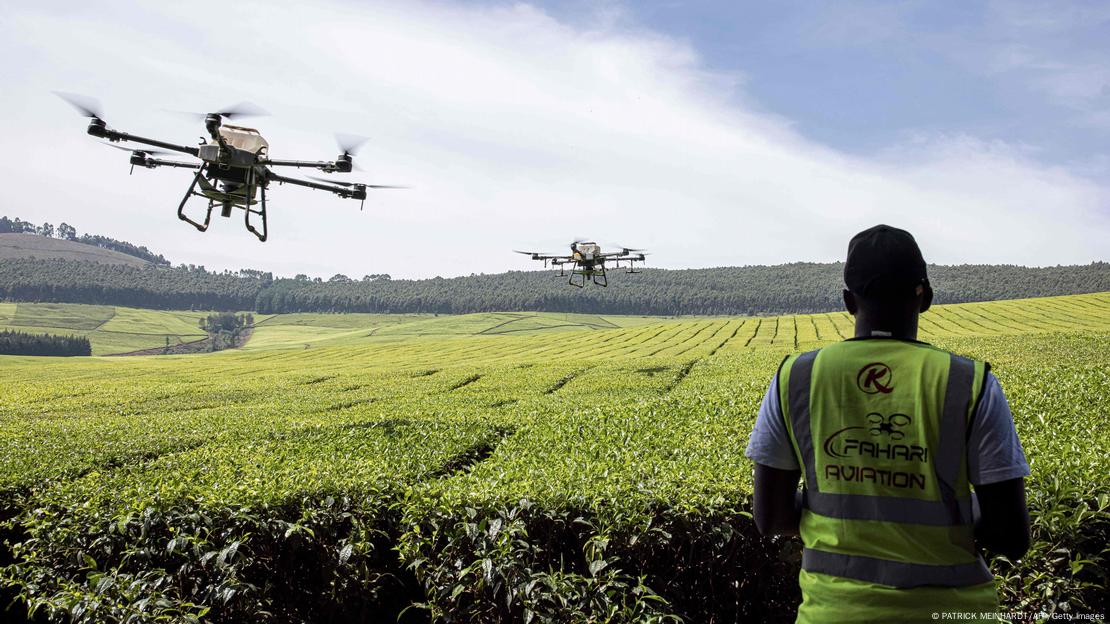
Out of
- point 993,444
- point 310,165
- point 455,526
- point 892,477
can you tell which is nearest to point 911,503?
point 892,477

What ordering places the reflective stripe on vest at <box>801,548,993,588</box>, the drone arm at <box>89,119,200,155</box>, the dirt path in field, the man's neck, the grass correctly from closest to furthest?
the reflective stripe on vest at <box>801,548,993,588</box>, the man's neck, the drone arm at <box>89,119,200,155</box>, the dirt path in field, the grass

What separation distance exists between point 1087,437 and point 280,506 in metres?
8.61

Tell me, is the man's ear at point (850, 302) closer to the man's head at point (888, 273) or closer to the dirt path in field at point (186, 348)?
the man's head at point (888, 273)

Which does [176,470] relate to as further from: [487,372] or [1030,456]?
[487,372]

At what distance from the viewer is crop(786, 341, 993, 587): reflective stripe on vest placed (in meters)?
2.57

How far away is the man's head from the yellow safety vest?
18cm

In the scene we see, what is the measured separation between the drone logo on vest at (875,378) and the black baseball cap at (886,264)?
0.32 meters

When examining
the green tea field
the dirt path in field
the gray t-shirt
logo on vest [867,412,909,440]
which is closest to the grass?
the dirt path in field

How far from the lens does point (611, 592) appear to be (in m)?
5.26

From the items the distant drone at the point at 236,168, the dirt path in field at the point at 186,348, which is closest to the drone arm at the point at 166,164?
the distant drone at the point at 236,168

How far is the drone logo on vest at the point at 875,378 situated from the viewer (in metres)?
2.65

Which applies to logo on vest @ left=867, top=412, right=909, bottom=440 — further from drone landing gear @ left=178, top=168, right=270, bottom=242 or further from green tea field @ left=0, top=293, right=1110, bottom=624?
drone landing gear @ left=178, top=168, right=270, bottom=242

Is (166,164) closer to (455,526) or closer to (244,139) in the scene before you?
(244,139)

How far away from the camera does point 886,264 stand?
279cm
